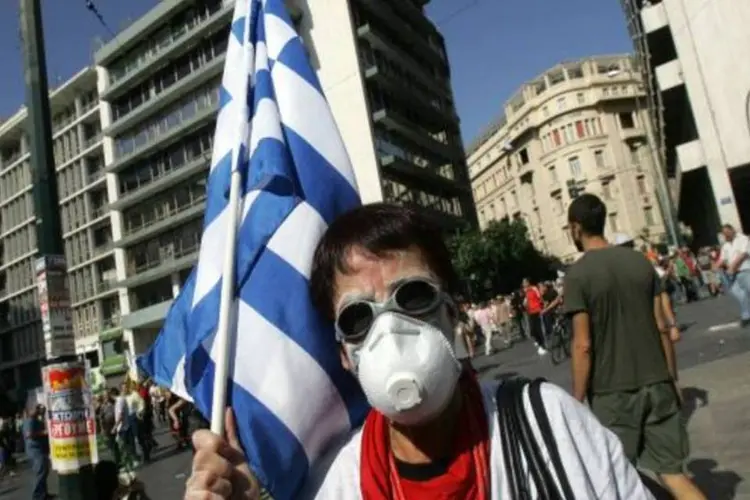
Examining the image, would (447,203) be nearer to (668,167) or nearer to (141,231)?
(668,167)

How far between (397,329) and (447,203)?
45.4 meters

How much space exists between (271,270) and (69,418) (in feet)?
10.3

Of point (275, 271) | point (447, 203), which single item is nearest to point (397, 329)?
point (275, 271)

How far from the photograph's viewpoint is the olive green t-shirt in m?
3.28

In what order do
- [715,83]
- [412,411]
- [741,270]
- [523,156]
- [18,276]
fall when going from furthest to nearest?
[523,156] < [18,276] < [715,83] < [741,270] < [412,411]

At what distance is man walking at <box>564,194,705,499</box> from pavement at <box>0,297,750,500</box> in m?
1.01

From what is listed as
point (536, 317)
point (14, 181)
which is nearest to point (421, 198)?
point (536, 317)

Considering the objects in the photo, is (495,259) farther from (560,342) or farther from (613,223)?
(560,342)

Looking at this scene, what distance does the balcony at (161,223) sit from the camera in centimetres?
4178

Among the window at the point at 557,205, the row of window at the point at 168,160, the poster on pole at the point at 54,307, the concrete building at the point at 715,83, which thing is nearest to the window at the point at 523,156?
the window at the point at 557,205

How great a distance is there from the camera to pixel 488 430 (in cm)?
137

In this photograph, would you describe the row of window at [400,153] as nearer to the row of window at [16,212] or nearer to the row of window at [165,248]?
the row of window at [165,248]

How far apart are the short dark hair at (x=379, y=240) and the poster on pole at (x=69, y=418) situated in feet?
11.2

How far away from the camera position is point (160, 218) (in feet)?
149
